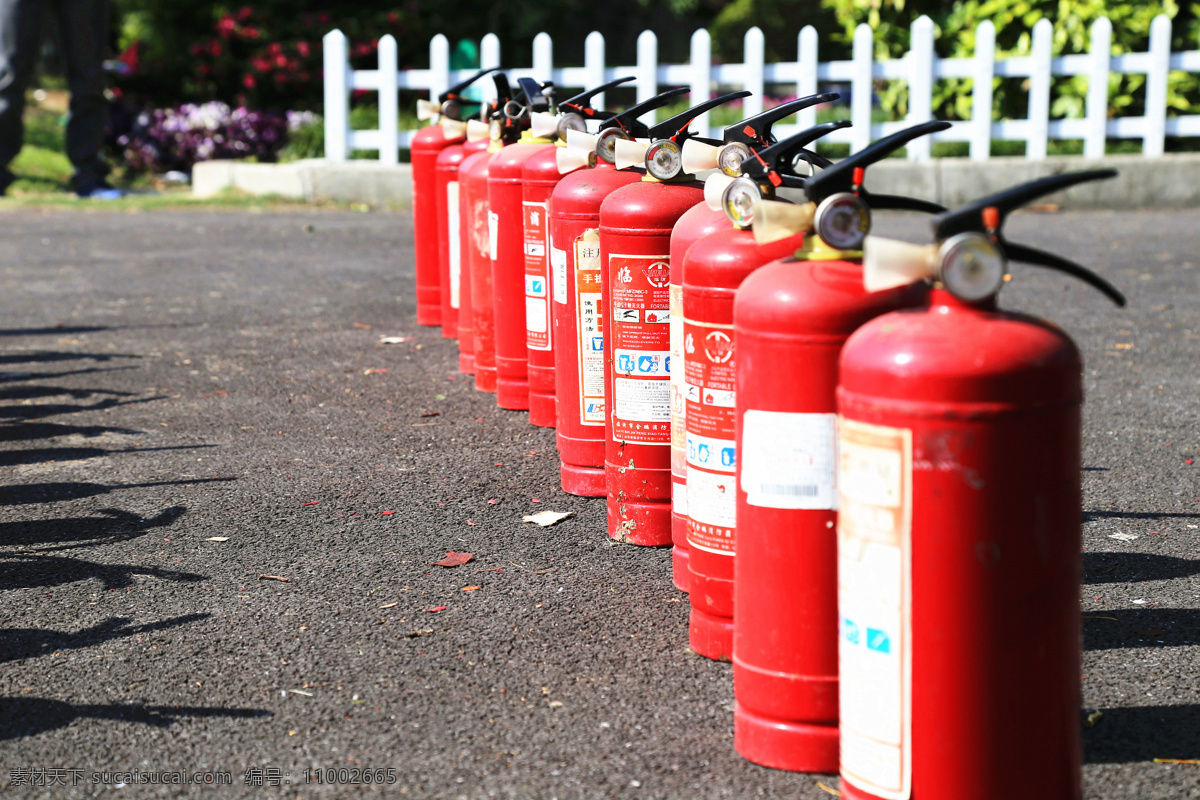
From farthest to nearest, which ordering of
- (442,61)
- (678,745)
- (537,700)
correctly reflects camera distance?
(442,61)
(537,700)
(678,745)

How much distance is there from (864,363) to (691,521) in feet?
3.23

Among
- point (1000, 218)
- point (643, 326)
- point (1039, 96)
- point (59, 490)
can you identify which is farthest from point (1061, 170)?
point (1000, 218)

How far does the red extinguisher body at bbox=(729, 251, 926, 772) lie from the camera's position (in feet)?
7.75

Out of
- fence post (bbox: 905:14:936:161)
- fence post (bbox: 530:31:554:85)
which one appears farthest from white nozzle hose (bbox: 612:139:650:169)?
fence post (bbox: 530:31:554:85)

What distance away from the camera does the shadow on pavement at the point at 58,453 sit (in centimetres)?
474

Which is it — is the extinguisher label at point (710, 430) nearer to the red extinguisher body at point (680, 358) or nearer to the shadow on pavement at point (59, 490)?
the red extinguisher body at point (680, 358)

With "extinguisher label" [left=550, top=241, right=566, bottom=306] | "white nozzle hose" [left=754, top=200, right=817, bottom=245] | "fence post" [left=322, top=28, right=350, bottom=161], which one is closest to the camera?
"white nozzle hose" [left=754, top=200, right=817, bottom=245]

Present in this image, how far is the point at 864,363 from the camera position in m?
2.12

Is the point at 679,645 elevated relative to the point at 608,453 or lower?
lower

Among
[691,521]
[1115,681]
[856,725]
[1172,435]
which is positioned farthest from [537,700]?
[1172,435]

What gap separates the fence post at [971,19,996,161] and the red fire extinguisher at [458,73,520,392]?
774 cm

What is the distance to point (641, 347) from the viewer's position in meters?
3.65

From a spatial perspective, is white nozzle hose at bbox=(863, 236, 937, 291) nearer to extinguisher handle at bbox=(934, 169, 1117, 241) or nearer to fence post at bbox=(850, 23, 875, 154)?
extinguisher handle at bbox=(934, 169, 1117, 241)

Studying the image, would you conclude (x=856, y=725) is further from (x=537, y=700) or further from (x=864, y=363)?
(x=537, y=700)
